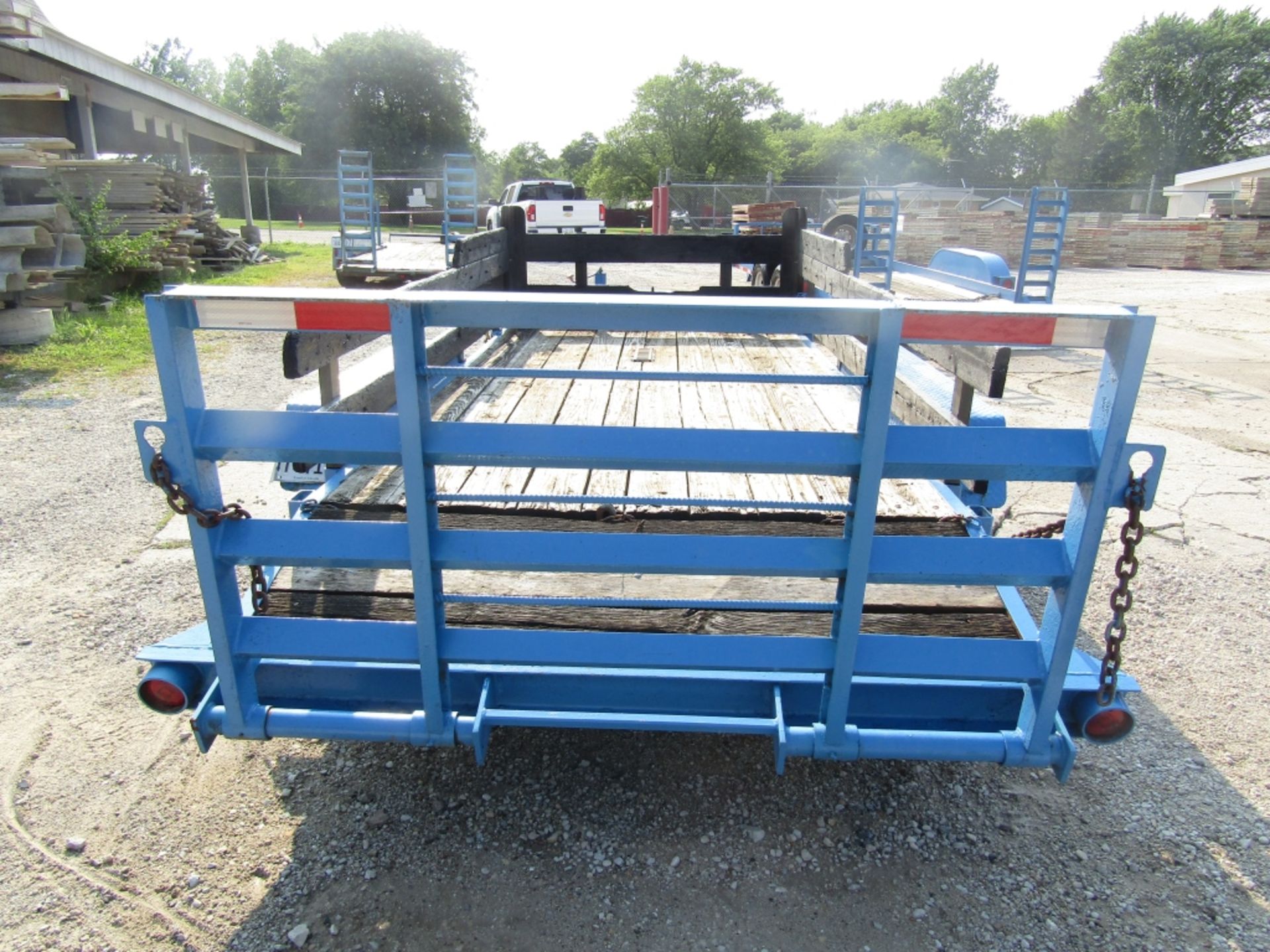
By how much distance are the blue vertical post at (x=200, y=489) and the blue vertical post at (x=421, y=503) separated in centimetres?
44

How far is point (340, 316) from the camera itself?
1.86 m

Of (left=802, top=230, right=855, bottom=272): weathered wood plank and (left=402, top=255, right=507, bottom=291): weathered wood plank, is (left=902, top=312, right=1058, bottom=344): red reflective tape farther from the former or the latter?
Result: (left=802, top=230, right=855, bottom=272): weathered wood plank

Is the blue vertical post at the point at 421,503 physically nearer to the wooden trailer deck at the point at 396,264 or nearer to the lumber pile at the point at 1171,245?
the wooden trailer deck at the point at 396,264

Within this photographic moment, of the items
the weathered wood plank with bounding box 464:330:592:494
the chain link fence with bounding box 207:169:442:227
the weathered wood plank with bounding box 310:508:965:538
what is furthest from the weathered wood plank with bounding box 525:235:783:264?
the chain link fence with bounding box 207:169:442:227

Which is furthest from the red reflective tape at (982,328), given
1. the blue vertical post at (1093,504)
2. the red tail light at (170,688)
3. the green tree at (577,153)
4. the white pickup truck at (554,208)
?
the green tree at (577,153)

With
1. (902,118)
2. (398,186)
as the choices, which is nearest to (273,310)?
(398,186)

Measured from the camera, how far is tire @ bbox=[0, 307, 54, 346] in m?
9.33

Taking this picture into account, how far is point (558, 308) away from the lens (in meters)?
1.79

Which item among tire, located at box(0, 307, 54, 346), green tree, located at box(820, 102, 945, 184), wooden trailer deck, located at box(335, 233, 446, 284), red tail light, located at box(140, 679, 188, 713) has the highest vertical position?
green tree, located at box(820, 102, 945, 184)

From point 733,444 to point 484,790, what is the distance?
5.11 feet

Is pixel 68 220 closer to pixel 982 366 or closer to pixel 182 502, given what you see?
pixel 182 502

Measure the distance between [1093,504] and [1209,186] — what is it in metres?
47.6

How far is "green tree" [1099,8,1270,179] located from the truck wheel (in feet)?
233

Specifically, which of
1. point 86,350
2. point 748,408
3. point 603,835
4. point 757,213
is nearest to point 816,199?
point 757,213
